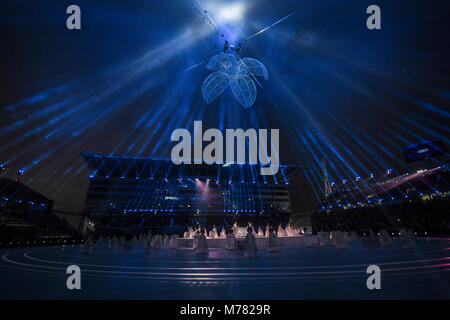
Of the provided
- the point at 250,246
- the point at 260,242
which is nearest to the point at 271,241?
the point at 260,242

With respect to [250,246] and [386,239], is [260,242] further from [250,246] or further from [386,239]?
[386,239]

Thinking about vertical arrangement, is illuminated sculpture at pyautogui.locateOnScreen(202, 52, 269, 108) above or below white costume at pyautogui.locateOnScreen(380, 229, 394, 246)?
above

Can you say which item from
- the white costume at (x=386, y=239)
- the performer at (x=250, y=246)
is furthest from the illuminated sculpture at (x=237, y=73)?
the white costume at (x=386, y=239)

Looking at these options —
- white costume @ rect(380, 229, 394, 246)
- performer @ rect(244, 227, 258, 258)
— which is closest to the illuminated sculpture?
performer @ rect(244, 227, 258, 258)

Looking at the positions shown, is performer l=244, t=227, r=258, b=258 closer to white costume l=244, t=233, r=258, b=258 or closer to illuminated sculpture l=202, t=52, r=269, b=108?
white costume l=244, t=233, r=258, b=258

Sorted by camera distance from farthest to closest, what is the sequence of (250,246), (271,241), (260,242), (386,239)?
1. (260,242)
2. (386,239)
3. (271,241)
4. (250,246)

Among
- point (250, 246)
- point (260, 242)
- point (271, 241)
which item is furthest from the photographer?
point (260, 242)

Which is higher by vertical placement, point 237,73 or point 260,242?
point 237,73

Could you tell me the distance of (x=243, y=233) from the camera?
21.2m

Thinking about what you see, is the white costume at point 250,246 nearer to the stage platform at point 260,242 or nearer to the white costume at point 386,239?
the stage platform at point 260,242
